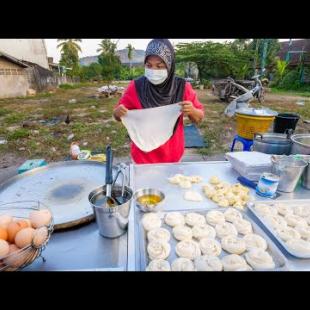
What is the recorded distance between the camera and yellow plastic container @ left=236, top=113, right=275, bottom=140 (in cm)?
320

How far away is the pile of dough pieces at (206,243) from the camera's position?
113 centimetres

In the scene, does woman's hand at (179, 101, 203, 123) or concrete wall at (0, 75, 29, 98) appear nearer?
woman's hand at (179, 101, 203, 123)

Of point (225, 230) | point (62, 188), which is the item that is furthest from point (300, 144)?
point (62, 188)

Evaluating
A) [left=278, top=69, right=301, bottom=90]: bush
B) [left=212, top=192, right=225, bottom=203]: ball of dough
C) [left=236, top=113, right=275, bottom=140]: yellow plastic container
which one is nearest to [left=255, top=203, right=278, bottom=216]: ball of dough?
[left=212, top=192, right=225, bottom=203]: ball of dough

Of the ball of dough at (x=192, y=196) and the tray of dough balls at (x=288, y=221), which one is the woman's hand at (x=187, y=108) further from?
A: the tray of dough balls at (x=288, y=221)

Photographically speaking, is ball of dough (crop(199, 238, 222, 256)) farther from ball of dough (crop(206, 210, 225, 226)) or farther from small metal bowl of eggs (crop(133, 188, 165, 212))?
small metal bowl of eggs (crop(133, 188, 165, 212))

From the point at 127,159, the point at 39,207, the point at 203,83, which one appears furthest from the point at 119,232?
the point at 203,83

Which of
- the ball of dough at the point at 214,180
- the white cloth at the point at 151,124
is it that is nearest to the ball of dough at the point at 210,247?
the ball of dough at the point at 214,180

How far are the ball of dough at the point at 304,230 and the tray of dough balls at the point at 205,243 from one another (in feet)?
0.78

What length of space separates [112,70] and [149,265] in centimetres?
2992

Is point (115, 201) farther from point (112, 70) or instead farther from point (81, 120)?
point (112, 70)

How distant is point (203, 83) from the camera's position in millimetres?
22703

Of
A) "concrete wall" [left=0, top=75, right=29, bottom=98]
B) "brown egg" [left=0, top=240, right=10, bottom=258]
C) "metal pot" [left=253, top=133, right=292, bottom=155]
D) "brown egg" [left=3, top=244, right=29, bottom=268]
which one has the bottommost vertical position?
"concrete wall" [left=0, top=75, right=29, bottom=98]

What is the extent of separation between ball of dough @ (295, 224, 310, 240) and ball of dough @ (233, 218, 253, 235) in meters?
0.28
